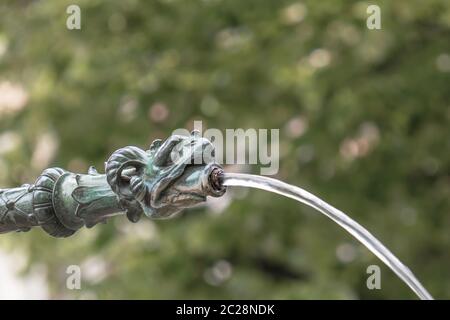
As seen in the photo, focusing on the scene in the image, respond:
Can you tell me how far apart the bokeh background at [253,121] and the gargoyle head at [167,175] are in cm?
376

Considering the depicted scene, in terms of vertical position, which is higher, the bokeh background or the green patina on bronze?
the bokeh background

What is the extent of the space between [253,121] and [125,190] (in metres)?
4.12

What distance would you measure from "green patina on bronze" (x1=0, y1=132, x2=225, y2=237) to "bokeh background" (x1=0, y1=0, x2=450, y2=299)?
11.6 ft

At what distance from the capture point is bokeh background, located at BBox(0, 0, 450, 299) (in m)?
6.86

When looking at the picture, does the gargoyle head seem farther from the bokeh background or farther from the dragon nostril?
the bokeh background

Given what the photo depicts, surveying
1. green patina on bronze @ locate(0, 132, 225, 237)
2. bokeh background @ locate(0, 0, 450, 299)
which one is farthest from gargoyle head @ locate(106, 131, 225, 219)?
bokeh background @ locate(0, 0, 450, 299)

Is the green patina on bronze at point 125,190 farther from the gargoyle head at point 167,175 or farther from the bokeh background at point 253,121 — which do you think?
the bokeh background at point 253,121

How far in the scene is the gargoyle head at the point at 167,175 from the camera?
114 inches

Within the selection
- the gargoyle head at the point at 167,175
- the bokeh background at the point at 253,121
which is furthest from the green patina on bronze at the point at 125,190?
the bokeh background at the point at 253,121

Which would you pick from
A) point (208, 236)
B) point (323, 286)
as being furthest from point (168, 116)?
point (323, 286)

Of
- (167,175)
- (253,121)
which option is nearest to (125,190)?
(167,175)

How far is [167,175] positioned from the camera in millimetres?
2928

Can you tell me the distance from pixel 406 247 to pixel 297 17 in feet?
4.92
